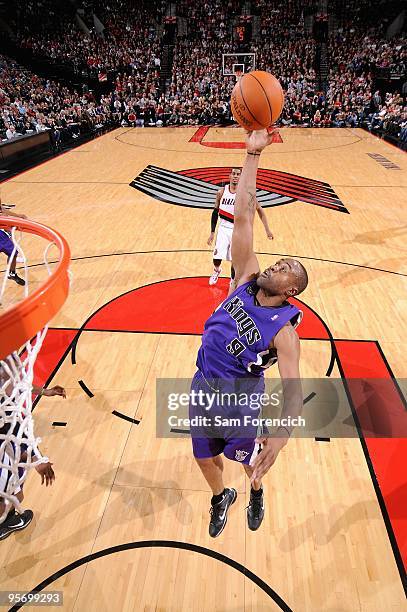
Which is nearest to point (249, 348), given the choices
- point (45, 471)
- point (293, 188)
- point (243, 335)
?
point (243, 335)

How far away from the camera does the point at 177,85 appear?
952 inches

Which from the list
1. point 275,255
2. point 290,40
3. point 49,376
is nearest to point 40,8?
point 290,40

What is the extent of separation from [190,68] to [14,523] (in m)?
27.5

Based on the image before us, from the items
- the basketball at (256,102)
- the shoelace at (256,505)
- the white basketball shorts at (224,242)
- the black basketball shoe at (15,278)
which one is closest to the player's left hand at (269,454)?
the shoelace at (256,505)

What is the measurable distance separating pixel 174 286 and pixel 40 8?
3231 cm

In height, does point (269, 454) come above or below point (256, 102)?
below

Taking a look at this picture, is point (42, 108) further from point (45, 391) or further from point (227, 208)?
point (45, 391)

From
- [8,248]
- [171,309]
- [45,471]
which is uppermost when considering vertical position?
[8,248]

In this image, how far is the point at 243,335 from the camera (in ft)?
8.16

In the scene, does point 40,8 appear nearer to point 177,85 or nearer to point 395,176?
point 177,85

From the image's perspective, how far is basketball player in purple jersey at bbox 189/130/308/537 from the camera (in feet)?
7.66

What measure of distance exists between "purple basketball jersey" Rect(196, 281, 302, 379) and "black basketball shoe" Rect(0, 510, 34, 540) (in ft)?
5.84

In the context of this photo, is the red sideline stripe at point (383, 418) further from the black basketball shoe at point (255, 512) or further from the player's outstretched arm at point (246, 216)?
the player's outstretched arm at point (246, 216)
